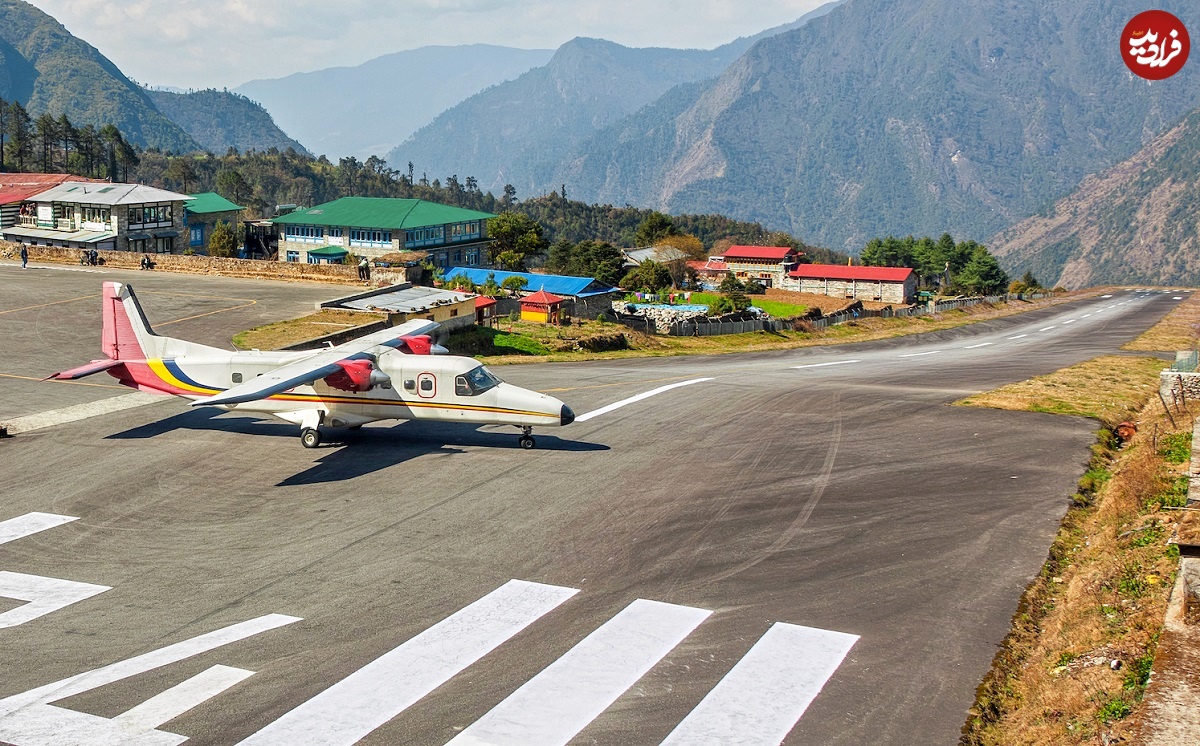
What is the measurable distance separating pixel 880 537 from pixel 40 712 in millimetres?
17090

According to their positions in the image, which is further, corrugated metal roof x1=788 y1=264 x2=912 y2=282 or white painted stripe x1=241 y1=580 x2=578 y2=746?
corrugated metal roof x1=788 y1=264 x2=912 y2=282

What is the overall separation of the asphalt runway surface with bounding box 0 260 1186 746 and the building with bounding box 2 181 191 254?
61731 millimetres

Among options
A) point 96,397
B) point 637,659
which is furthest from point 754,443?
point 96,397

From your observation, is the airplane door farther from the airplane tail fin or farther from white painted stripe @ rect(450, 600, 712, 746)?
white painted stripe @ rect(450, 600, 712, 746)

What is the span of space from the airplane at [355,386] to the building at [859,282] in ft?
432

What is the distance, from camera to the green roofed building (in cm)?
11681

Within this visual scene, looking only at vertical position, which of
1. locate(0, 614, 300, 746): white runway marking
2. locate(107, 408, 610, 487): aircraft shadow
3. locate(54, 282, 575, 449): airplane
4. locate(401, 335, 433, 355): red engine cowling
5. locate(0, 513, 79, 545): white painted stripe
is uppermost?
locate(401, 335, 433, 355): red engine cowling

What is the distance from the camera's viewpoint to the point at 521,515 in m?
24.6

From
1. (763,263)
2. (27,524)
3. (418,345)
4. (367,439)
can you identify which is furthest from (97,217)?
(763,263)

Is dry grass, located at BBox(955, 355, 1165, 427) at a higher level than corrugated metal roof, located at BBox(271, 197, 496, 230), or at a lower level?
lower

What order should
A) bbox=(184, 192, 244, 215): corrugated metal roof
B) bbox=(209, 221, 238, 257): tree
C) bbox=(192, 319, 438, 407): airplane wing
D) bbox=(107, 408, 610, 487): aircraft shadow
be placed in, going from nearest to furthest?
1. bbox=(192, 319, 438, 407): airplane wing
2. bbox=(107, 408, 610, 487): aircraft shadow
3. bbox=(209, 221, 238, 257): tree
4. bbox=(184, 192, 244, 215): corrugated metal roof

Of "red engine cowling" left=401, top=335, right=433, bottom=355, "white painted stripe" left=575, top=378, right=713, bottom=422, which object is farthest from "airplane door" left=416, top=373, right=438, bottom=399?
"white painted stripe" left=575, top=378, right=713, bottom=422

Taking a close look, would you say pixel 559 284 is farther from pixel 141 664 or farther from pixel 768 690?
pixel 768 690

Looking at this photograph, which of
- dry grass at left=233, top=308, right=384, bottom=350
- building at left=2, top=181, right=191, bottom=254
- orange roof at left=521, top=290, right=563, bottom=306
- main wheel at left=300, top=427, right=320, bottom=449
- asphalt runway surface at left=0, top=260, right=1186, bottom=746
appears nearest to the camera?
asphalt runway surface at left=0, top=260, right=1186, bottom=746
